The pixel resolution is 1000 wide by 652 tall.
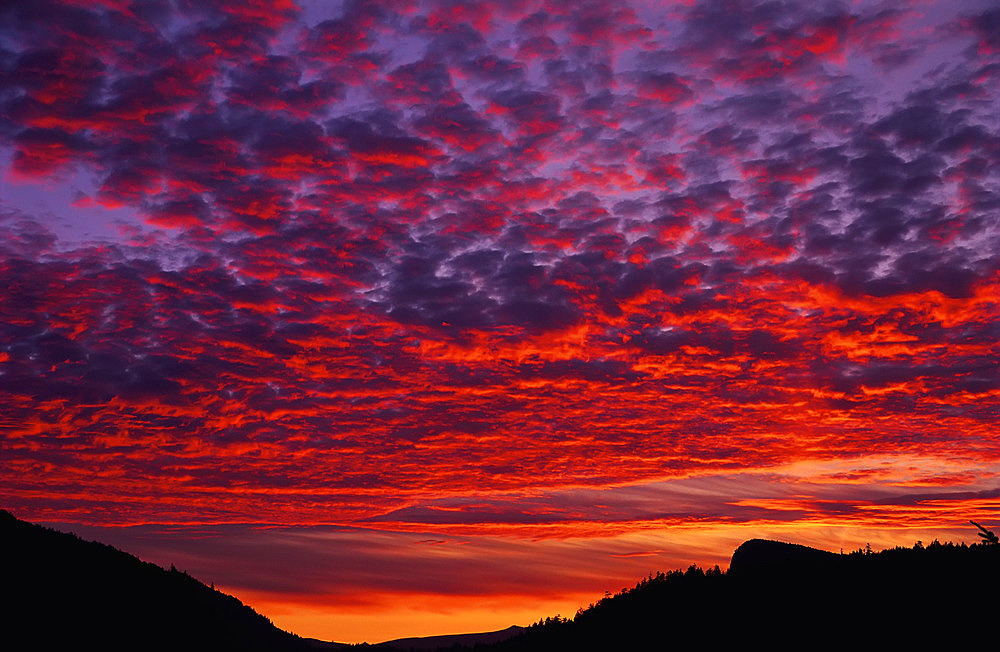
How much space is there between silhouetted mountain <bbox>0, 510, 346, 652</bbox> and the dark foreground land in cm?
11

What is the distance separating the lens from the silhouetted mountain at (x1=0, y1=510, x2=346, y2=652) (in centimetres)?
3891

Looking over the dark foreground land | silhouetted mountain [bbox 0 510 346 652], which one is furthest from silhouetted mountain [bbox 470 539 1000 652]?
silhouetted mountain [bbox 0 510 346 652]

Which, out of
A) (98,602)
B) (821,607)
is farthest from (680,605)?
(98,602)

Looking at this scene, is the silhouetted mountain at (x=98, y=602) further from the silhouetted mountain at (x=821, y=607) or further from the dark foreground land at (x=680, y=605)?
the silhouetted mountain at (x=821, y=607)

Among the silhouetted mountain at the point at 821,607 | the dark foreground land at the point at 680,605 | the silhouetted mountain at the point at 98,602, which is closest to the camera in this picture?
the silhouetted mountain at the point at 821,607

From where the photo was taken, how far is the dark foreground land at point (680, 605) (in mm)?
22359

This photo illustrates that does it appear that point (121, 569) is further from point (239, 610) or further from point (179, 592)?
point (239, 610)

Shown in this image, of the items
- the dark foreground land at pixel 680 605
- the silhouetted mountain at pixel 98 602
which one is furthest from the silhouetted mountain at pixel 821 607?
the silhouetted mountain at pixel 98 602

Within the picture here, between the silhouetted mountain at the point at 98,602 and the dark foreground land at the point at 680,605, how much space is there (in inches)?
4.4

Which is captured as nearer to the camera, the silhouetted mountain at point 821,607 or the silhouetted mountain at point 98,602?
the silhouetted mountain at point 821,607

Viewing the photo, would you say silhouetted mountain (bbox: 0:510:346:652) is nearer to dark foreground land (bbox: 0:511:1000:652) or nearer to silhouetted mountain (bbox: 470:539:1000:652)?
dark foreground land (bbox: 0:511:1000:652)

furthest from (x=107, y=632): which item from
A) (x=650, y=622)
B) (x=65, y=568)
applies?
(x=650, y=622)

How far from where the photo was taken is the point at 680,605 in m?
33.1

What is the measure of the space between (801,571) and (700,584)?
604 centimetres
